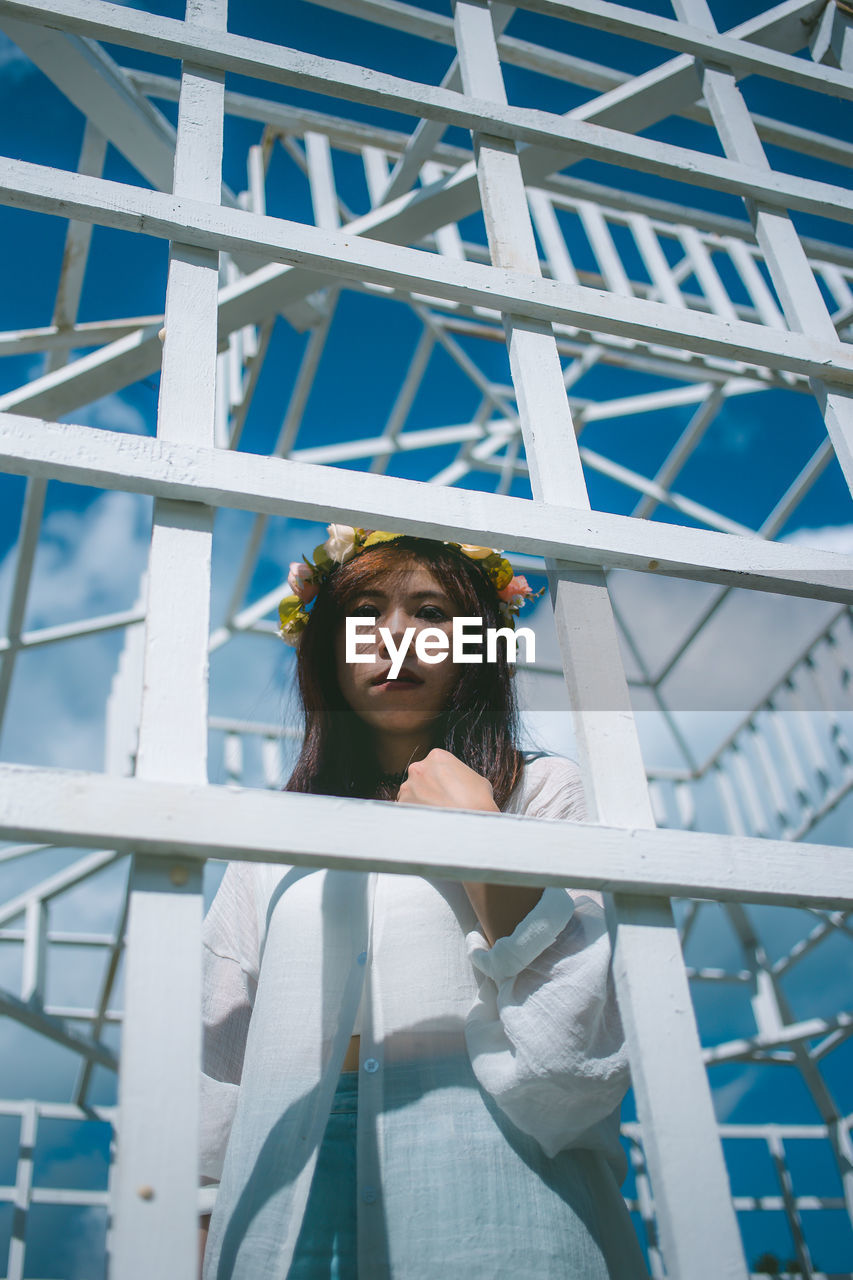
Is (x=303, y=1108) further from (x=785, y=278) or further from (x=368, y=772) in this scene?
(x=785, y=278)

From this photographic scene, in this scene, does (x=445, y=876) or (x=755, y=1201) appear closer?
(x=445, y=876)

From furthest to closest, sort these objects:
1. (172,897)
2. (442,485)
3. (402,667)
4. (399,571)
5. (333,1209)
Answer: (399,571) → (402,667) → (442,485) → (333,1209) → (172,897)

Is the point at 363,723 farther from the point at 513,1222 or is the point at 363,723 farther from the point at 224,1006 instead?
the point at 513,1222

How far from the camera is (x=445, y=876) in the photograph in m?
0.73

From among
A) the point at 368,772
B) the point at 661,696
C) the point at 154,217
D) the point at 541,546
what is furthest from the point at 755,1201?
the point at 154,217

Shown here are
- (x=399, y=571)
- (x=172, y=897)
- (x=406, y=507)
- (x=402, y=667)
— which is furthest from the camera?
(x=399, y=571)

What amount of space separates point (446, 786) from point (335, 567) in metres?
0.91

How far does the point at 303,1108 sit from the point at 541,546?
0.70 m

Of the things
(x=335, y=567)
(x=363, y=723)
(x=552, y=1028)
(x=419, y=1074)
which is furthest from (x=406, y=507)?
(x=335, y=567)

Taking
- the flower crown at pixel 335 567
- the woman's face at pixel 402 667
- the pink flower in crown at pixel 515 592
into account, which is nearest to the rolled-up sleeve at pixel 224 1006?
the woman's face at pixel 402 667

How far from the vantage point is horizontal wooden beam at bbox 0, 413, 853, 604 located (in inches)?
31.9

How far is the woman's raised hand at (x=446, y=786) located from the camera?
3.61 feet

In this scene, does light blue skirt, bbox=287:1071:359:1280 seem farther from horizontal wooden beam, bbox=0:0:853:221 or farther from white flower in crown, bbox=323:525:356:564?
horizontal wooden beam, bbox=0:0:853:221
